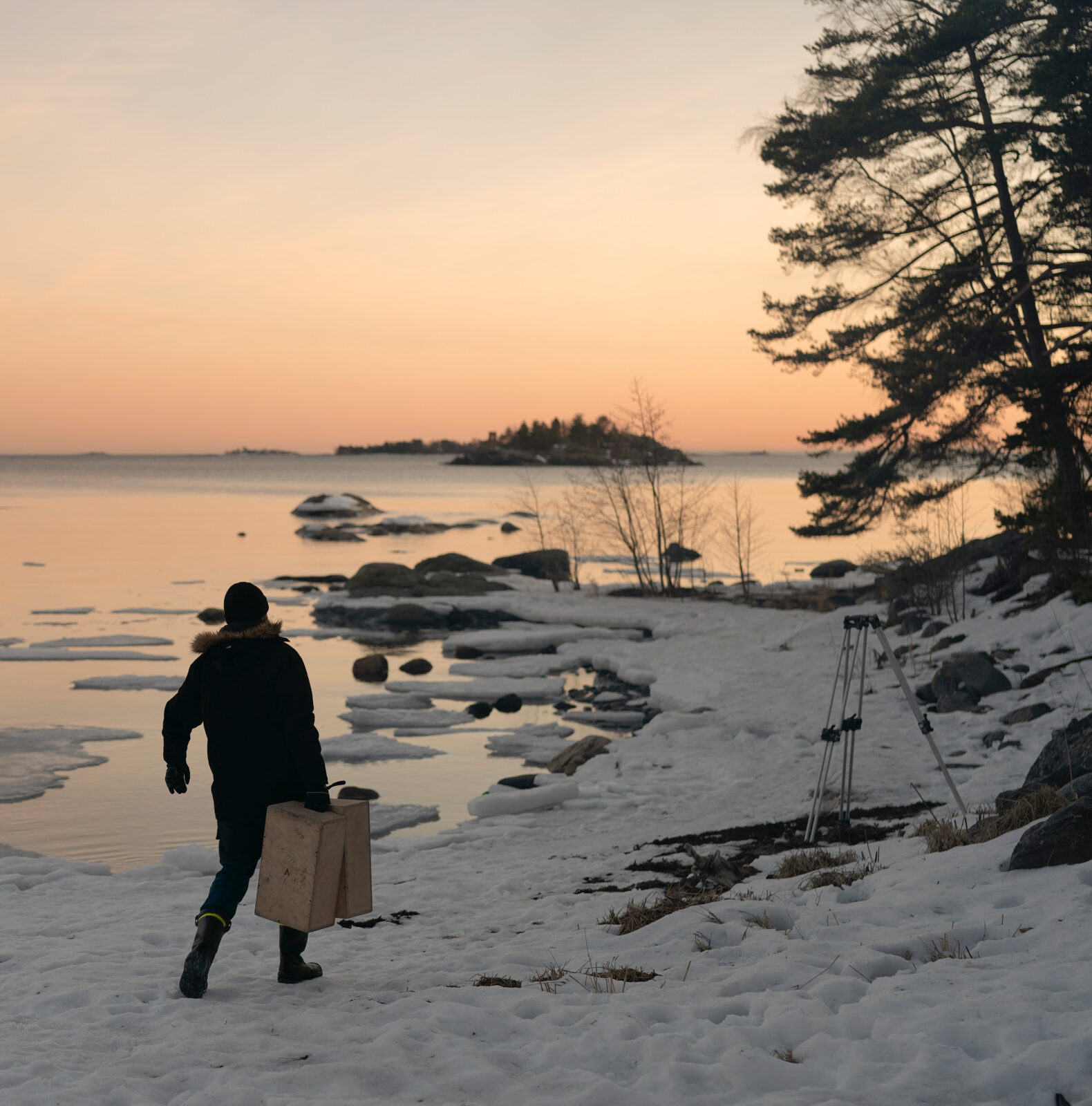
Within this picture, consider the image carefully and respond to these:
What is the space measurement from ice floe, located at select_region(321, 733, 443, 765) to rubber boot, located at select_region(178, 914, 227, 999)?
8.38m

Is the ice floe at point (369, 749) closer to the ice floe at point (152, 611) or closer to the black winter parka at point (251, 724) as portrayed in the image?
the black winter parka at point (251, 724)

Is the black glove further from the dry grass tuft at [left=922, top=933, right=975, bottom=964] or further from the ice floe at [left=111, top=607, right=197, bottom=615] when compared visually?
the ice floe at [left=111, top=607, right=197, bottom=615]

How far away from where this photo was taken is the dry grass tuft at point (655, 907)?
6.68m

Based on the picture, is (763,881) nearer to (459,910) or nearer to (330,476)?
(459,910)

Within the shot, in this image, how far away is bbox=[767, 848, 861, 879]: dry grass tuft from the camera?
7.48 m

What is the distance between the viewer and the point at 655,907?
6.98 meters

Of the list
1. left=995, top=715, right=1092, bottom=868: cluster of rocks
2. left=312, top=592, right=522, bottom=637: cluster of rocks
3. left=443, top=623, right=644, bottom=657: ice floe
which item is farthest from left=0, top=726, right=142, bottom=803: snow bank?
left=312, top=592, right=522, bottom=637: cluster of rocks

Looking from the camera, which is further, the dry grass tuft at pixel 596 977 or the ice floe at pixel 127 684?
the ice floe at pixel 127 684

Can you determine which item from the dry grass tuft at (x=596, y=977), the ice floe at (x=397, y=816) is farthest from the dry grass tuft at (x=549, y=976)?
the ice floe at (x=397, y=816)

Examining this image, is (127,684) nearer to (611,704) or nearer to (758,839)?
(611,704)

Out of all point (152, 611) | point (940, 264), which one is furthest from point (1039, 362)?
point (152, 611)

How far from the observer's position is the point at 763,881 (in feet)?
24.4

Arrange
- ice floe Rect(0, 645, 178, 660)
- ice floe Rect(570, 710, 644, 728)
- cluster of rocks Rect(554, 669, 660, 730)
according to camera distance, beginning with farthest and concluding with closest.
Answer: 1. ice floe Rect(0, 645, 178, 660)
2. cluster of rocks Rect(554, 669, 660, 730)
3. ice floe Rect(570, 710, 644, 728)

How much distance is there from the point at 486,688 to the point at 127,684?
6542 mm
